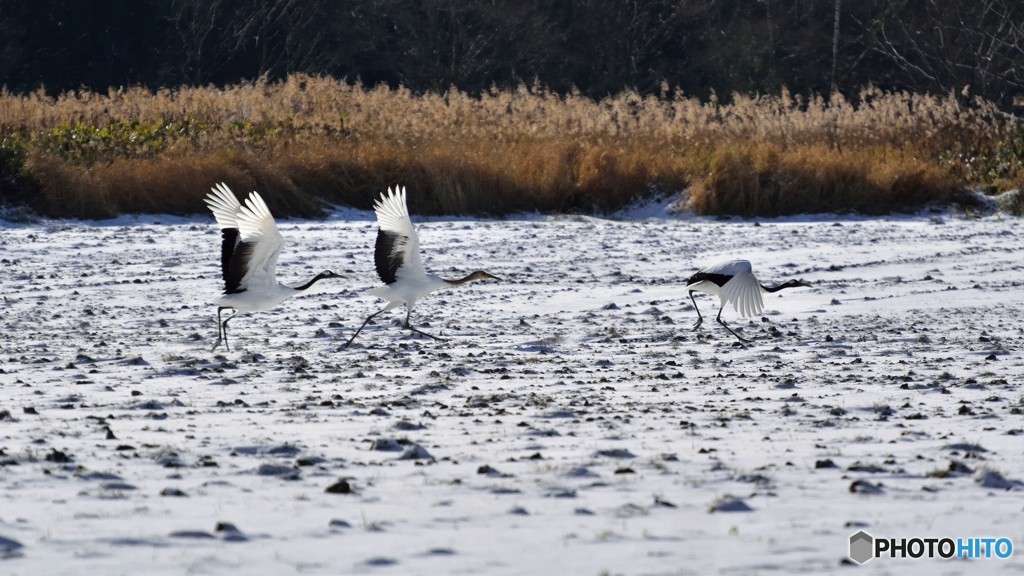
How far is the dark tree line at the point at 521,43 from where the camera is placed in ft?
119

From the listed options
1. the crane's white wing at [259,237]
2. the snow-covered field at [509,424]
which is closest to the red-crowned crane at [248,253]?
the crane's white wing at [259,237]

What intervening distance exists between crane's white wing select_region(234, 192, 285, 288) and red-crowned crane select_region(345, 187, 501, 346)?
0.71 m

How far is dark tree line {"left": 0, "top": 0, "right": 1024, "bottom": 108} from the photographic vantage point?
36.1 metres

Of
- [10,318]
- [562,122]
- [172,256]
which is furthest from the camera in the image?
[562,122]

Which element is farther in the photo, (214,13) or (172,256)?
(214,13)

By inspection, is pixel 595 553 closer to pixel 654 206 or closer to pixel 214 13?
pixel 654 206

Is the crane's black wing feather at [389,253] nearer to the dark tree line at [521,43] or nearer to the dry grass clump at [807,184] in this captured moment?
the dry grass clump at [807,184]

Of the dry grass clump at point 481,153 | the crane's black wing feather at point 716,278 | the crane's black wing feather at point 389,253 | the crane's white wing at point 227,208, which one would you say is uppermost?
the dry grass clump at point 481,153

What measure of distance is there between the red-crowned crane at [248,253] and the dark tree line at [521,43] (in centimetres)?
2708

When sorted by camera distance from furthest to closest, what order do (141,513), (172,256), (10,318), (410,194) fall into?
1. (410,194)
2. (172,256)
3. (10,318)
4. (141,513)

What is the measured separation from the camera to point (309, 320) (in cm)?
1102

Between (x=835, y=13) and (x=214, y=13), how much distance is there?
15.5 meters

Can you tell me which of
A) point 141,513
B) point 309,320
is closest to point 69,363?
point 309,320

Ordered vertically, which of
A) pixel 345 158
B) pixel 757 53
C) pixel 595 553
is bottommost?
pixel 595 553
